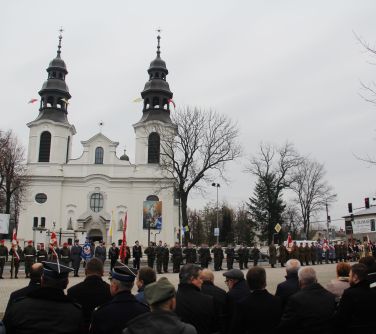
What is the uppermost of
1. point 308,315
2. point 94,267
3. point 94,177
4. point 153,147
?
point 153,147

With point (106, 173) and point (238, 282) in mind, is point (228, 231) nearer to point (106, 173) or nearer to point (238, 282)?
point (106, 173)

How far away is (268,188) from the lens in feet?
164

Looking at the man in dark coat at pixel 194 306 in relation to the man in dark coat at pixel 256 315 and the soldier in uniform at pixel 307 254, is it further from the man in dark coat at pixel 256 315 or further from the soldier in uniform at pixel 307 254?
the soldier in uniform at pixel 307 254

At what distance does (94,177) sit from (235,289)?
49.6 m

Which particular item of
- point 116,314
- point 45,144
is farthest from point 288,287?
point 45,144

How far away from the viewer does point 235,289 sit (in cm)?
617

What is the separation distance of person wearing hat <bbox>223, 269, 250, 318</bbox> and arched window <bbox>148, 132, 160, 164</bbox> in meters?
46.8

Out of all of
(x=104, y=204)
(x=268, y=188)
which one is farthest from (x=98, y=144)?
(x=268, y=188)

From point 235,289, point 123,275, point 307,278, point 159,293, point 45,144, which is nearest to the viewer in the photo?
point 159,293

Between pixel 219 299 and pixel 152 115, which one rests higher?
pixel 152 115

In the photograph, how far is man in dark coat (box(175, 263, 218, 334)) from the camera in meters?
5.11

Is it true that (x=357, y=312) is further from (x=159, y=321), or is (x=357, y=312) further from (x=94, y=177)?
(x=94, y=177)

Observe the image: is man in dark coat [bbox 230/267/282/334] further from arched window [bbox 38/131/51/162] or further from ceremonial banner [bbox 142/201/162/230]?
arched window [bbox 38/131/51/162]

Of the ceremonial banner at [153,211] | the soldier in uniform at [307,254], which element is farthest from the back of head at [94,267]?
the ceremonial banner at [153,211]
